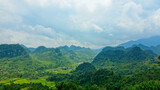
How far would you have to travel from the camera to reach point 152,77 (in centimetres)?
6919

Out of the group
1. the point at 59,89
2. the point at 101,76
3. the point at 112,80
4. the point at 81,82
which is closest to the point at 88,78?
the point at 81,82

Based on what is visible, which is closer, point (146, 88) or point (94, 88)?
point (146, 88)

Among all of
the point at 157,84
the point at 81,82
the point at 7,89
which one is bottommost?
the point at 81,82

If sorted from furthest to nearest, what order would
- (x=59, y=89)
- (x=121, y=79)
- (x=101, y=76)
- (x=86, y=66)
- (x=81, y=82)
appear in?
(x=86, y=66), (x=81, y=82), (x=101, y=76), (x=121, y=79), (x=59, y=89)

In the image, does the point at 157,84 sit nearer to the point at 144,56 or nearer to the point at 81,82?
the point at 81,82

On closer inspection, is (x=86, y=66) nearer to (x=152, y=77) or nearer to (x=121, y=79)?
(x=121, y=79)

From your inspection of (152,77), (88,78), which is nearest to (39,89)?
(88,78)

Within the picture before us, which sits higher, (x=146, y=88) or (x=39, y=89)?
(x=146, y=88)

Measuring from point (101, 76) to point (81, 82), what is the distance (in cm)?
1881

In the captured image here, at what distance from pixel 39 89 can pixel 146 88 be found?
199 feet

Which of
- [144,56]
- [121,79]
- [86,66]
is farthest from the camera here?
[144,56]

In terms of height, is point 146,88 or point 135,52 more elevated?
point 135,52

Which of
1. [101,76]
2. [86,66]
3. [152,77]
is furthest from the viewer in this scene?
[86,66]

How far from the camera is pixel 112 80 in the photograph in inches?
3051
